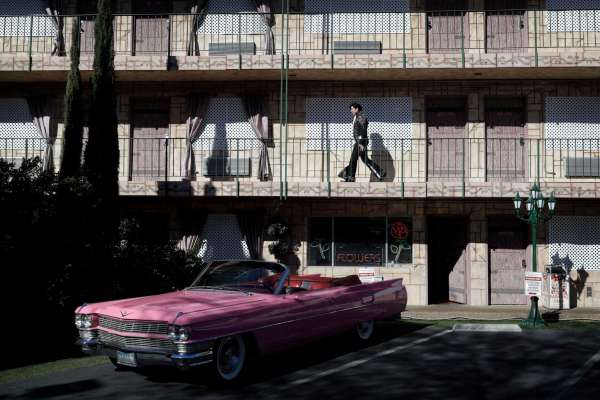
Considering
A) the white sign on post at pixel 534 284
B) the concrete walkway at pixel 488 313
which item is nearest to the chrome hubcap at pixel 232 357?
the concrete walkway at pixel 488 313

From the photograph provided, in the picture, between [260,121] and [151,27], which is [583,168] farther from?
[151,27]

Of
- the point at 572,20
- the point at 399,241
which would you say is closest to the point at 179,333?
the point at 399,241

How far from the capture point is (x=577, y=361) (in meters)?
9.53

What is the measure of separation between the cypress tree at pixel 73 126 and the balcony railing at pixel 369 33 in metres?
3.57

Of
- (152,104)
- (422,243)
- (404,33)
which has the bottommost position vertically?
(422,243)

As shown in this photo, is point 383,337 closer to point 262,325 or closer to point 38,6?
point 262,325

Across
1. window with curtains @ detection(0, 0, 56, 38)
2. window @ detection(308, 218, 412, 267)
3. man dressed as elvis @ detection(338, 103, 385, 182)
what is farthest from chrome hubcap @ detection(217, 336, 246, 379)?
window with curtains @ detection(0, 0, 56, 38)

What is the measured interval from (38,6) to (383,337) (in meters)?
13.6

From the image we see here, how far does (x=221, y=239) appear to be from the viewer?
58.0 feet

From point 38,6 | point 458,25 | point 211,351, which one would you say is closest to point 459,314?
point 458,25

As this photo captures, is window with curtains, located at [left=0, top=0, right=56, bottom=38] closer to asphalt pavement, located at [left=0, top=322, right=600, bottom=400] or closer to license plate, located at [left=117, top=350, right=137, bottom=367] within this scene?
asphalt pavement, located at [left=0, top=322, right=600, bottom=400]

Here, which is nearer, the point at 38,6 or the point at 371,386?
the point at 371,386

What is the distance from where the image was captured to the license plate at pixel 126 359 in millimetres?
7523

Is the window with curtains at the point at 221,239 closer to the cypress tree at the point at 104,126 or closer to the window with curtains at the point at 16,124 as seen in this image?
the cypress tree at the point at 104,126
